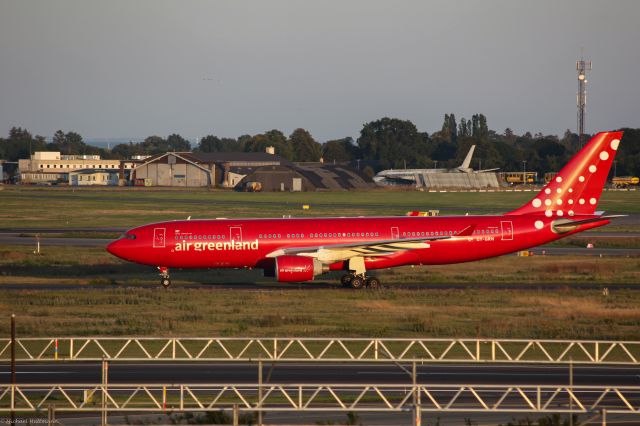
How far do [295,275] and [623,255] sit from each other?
25757 mm

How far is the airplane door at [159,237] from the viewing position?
47.0 meters

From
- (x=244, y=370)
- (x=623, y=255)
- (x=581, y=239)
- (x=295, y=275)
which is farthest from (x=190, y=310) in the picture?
(x=581, y=239)

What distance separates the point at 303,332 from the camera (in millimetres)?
35188

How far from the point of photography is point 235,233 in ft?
154

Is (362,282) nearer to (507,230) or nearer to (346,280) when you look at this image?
(346,280)

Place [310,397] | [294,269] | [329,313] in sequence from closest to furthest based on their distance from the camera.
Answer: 1. [310,397]
2. [329,313]
3. [294,269]

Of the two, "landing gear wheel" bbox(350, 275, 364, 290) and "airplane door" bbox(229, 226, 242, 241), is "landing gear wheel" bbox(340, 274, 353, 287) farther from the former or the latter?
"airplane door" bbox(229, 226, 242, 241)

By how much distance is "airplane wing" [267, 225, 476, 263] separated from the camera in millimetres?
45719

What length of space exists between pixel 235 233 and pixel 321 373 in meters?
19.0

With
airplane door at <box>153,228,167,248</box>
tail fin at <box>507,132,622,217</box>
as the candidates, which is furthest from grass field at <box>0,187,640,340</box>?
tail fin at <box>507,132,622,217</box>

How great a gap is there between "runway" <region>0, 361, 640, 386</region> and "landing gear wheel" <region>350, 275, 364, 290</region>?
53.0ft

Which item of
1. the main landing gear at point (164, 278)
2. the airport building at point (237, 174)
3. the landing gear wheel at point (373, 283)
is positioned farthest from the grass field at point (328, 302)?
the airport building at point (237, 174)

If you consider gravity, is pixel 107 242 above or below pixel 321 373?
above

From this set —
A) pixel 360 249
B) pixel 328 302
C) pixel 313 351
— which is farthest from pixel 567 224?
pixel 313 351
